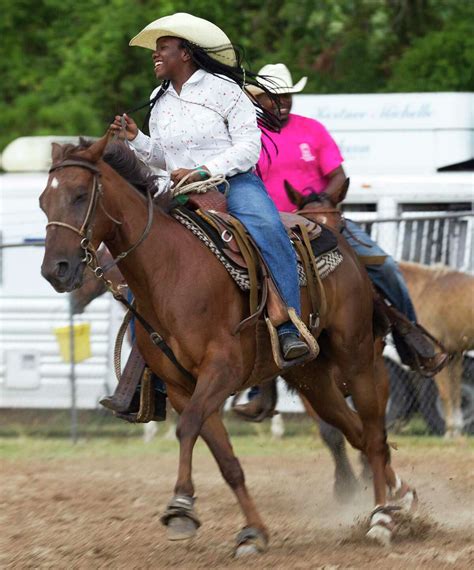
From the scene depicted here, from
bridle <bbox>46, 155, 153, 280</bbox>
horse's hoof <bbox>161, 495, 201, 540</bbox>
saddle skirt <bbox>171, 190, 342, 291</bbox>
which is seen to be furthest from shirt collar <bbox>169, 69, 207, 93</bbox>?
horse's hoof <bbox>161, 495, 201, 540</bbox>

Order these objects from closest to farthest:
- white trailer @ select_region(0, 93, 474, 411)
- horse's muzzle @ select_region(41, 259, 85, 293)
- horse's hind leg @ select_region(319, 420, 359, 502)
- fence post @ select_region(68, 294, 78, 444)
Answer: horse's muzzle @ select_region(41, 259, 85, 293) → horse's hind leg @ select_region(319, 420, 359, 502) → fence post @ select_region(68, 294, 78, 444) → white trailer @ select_region(0, 93, 474, 411)

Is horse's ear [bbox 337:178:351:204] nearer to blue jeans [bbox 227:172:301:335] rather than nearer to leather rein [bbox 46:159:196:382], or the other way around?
blue jeans [bbox 227:172:301:335]

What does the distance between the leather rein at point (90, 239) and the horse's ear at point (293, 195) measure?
1.71m

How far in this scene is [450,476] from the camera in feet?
31.7

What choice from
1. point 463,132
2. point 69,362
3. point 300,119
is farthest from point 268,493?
point 463,132

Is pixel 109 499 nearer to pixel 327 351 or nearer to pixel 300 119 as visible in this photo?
pixel 327 351

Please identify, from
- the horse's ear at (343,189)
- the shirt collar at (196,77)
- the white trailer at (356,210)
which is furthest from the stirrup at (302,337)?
the white trailer at (356,210)

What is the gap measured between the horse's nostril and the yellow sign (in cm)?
671

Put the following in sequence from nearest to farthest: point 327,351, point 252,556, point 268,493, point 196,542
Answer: point 252,556 → point 196,542 → point 327,351 → point 268,493

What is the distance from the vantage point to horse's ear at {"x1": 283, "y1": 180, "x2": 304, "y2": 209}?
816 centimetres

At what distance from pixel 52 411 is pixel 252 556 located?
24.0ft

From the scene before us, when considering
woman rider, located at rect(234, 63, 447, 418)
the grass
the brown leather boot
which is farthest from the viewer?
the grass

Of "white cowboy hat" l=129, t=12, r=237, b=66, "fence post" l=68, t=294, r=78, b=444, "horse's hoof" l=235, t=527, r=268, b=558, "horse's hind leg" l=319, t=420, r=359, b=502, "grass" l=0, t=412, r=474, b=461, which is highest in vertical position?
"white cowboy hat" l=129, t=12, r=237, b=66

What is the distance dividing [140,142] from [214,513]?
7.89 ft
